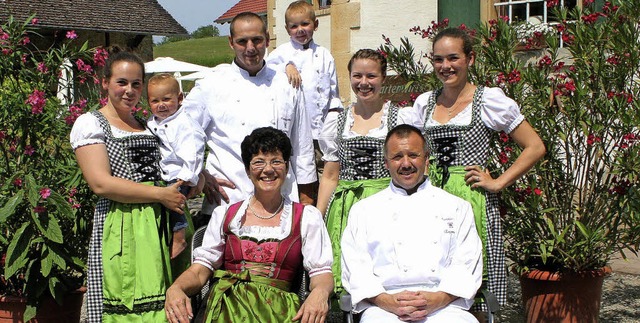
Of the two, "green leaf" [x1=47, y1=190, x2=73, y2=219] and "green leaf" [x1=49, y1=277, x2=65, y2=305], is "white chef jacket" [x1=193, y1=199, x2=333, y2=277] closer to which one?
"green leaf" [x1=47, y1=190, x2=73, y2=219]

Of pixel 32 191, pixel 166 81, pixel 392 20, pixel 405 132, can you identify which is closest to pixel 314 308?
pixel 405 132

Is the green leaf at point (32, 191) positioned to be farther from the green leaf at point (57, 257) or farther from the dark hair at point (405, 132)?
the dark hair at point (405, 132)

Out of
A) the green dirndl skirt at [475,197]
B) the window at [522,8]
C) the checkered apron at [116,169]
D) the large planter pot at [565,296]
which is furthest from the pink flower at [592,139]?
the window at [522,8]

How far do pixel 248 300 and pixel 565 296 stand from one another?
2.29 m

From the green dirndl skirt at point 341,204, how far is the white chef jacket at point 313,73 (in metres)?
1.21

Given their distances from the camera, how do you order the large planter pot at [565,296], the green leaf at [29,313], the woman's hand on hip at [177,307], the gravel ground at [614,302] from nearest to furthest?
the woman's hand on hip at [177,307] → the green leaf at [29,313] → the large planter pot at [565,296] → the gravel ground at [614,302]

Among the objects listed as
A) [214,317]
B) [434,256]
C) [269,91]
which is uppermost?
[269,91]

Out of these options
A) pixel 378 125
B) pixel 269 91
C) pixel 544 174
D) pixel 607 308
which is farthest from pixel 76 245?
pixel 607 308

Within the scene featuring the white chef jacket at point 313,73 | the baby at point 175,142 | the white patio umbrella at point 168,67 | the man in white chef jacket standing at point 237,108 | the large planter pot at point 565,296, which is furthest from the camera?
the white patio umbrella at point 168,67

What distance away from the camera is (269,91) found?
4.23 metres

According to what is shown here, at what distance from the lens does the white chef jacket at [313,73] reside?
Answer: 17.2 feet

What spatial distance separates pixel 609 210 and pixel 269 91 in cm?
224

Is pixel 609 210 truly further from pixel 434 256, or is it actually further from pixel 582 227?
pixel 434 256

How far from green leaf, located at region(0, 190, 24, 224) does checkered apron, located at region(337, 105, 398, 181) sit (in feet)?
5.92
